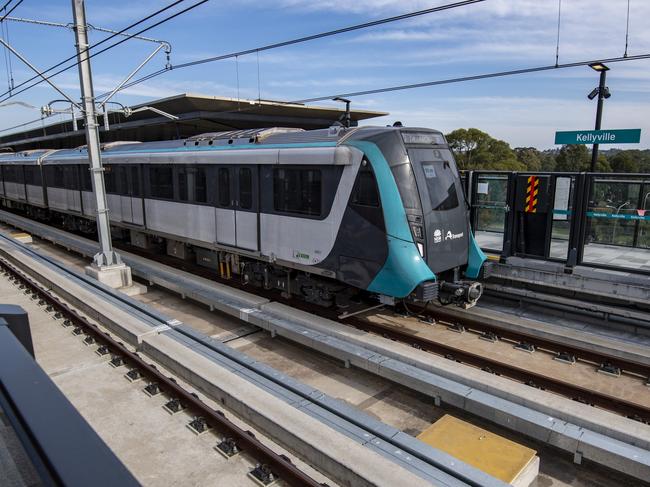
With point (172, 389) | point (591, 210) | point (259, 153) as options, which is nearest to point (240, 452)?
point (172, 389)

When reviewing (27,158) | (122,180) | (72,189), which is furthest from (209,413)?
(27,158)

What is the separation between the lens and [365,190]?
25.3 feet

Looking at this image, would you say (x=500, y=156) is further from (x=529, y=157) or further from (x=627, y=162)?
(x=627, y=162)

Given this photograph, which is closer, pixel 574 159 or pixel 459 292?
pixel 459 292

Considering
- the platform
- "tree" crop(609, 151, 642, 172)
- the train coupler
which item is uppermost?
"tree" crop(609, 151, 642, 172)

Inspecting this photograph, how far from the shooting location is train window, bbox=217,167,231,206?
33.9 ft

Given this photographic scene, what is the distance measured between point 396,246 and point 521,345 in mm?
2702

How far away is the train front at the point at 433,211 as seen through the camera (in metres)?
7.63

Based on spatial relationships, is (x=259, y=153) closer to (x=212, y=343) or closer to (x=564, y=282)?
(x=212, y=343)

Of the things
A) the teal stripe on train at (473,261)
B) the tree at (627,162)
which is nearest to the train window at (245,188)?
the teal stripe on train at (473,261)

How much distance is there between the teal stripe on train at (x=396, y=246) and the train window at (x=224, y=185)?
3.86 metres

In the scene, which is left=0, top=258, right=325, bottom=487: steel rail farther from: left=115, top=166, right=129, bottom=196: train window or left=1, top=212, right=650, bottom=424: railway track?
left=115, top=166, right=129, bottom=196: train window

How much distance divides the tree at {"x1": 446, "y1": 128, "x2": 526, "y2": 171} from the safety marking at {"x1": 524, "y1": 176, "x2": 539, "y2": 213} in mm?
25783

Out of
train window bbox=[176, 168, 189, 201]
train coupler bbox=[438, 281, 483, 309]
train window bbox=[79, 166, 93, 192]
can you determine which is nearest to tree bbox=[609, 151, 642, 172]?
train coupler bbox=[438, 281, 483, 309]
